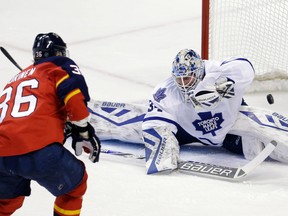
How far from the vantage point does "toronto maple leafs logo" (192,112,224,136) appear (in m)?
2.90

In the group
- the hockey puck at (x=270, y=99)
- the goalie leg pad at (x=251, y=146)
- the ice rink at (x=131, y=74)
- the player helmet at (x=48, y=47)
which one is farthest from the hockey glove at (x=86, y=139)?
the hockey puck at (x=270, y=99)

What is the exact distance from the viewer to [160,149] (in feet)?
→ 9.30

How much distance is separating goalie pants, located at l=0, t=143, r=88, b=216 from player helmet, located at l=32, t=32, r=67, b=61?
29 centimetres

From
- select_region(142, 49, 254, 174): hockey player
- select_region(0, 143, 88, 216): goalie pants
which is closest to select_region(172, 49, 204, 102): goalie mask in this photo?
select_region(142, 49, 254, 174): hockey player

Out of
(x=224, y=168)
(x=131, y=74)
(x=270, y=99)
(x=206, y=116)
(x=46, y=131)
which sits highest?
(x=46, y=131)

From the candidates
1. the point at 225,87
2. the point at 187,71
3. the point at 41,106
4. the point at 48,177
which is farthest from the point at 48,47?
the point at 225,87

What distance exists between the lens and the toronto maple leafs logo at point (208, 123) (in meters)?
2.90

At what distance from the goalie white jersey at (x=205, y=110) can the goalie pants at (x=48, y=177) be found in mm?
900

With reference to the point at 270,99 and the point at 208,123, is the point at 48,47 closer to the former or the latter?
the point at 208,123

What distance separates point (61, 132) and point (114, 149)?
1093 mm

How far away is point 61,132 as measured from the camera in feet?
6.68

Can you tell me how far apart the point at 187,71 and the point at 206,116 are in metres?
0.23

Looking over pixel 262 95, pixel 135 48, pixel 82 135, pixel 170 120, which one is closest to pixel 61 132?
pixel 82 135

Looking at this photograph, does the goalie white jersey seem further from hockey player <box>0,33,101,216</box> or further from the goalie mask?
hockey player <box>0,33,101,216</box>
